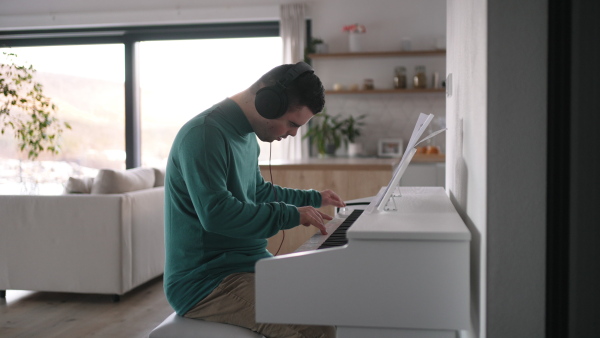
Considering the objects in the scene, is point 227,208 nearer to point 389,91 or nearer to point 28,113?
point 28,113

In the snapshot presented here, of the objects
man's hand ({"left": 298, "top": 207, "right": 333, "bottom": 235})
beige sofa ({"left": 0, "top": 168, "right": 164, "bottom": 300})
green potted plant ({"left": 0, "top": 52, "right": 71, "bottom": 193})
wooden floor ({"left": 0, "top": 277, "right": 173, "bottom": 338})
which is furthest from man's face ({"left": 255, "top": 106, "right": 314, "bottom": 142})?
green potted plant ({"left": 0, "top": 52, "right": 71, "bottom": 193})

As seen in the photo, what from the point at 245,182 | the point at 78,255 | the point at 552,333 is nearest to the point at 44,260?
the point at 78,255

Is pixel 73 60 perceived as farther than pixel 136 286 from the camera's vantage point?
Yes

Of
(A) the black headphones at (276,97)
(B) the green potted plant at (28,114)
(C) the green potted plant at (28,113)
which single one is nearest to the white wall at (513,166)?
(A) the black headphones at (276,97)

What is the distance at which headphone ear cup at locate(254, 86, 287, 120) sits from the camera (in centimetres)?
188

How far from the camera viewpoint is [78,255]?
3.73 m

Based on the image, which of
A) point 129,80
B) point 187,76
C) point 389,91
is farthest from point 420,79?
point 129,80

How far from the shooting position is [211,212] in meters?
1.72

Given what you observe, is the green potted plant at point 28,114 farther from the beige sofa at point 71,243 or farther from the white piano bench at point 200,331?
the white piano bench at point 200,331

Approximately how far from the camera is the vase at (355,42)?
21.0 ft

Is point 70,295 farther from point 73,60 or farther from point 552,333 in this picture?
point 73,60

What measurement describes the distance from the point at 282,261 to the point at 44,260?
2772 mm

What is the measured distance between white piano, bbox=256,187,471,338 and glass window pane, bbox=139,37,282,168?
18.4 feet

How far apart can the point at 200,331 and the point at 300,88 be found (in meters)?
0.77
